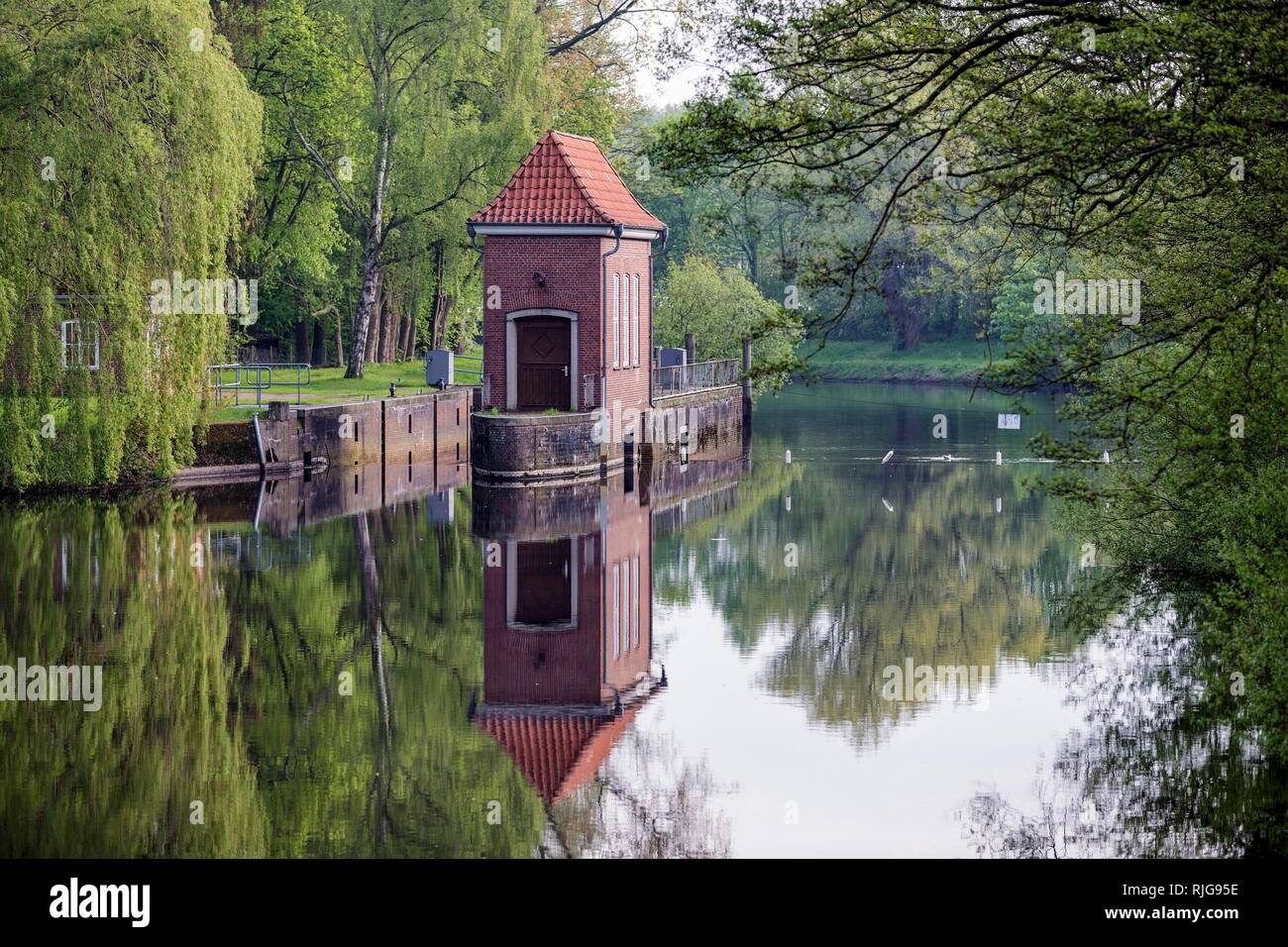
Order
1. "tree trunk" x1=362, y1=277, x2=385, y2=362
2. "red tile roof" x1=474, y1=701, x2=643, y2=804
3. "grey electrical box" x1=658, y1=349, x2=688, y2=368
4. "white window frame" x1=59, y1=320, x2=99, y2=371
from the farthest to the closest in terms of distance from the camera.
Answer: "tree trunk" x1=362, y1=277, x2=385, y2=362 → "grey electrical box" x1=658, y1=349, x2=688, y2=368 → "white window frame" x1=59, y1=320, x2=99, y2=371 → "red tile roof" x1=474, y1=701, x2=643, y2=804

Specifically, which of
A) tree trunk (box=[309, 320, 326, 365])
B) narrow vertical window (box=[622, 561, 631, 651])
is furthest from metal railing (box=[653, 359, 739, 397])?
narrow vertical window (box=[622, 561, 631, 651])

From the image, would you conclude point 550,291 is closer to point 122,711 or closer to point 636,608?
point 636,608

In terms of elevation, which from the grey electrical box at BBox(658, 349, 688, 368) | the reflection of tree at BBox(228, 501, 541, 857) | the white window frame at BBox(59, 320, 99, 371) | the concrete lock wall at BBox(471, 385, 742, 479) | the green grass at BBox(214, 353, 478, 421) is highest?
the white window frame at BBox(59, 320, 99, 371)

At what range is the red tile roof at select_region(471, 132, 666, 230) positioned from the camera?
112 feet

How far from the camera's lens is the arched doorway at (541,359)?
3447 cm

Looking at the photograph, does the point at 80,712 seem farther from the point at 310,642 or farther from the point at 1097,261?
the point at 1097,261

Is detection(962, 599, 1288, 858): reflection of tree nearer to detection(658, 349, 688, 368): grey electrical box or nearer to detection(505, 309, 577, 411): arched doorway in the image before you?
detection(505, 309, 577, 411): arched doorway

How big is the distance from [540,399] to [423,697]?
60.0ft

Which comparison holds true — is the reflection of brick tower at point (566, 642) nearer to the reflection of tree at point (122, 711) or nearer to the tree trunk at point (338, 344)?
the reflection of tree at point (122, 711)

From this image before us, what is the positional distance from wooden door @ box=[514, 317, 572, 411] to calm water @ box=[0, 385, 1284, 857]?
4243 millimetres

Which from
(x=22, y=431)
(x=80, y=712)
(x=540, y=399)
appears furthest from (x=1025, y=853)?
(x=540, y=399)

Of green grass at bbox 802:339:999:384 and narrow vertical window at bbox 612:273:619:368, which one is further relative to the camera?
green grass at bbox 802:339:999:384
